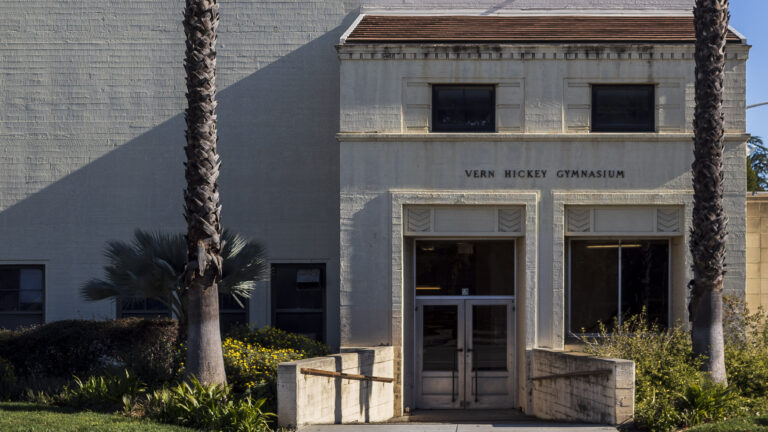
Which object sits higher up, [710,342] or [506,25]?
[506,25]

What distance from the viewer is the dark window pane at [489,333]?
17.9m

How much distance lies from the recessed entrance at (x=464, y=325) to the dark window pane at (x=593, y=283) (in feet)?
4.36

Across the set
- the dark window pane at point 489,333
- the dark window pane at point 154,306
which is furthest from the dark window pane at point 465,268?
the dark window pane at point 154,306

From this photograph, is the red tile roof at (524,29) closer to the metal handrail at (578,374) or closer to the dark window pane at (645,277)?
the dark window pane at (645,277)

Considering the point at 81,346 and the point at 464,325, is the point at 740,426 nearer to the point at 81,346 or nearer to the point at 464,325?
the point at 464,325

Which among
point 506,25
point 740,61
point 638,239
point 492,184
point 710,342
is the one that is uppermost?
point 506,25

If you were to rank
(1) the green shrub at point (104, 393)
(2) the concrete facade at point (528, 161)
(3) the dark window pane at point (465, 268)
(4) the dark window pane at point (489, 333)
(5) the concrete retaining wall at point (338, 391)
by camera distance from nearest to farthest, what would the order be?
(5) the concrete retaining wall at point (338, 391), (1) the green shrub at point (104, 393), (2) the concrete facade at point (528, 161), (3) the dark window pane at point (465, 268), (4) the dark window pane at point (489, 333)

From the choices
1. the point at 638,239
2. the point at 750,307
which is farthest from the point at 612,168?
the point at 750,307

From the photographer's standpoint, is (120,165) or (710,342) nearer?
(710,342)

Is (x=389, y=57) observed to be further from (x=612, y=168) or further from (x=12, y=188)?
(x=12, y=188)

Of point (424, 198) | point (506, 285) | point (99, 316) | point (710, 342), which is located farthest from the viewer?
point (99, 316)

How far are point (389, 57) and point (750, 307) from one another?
372 inches

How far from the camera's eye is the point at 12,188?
780 inches

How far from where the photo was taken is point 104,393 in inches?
525
